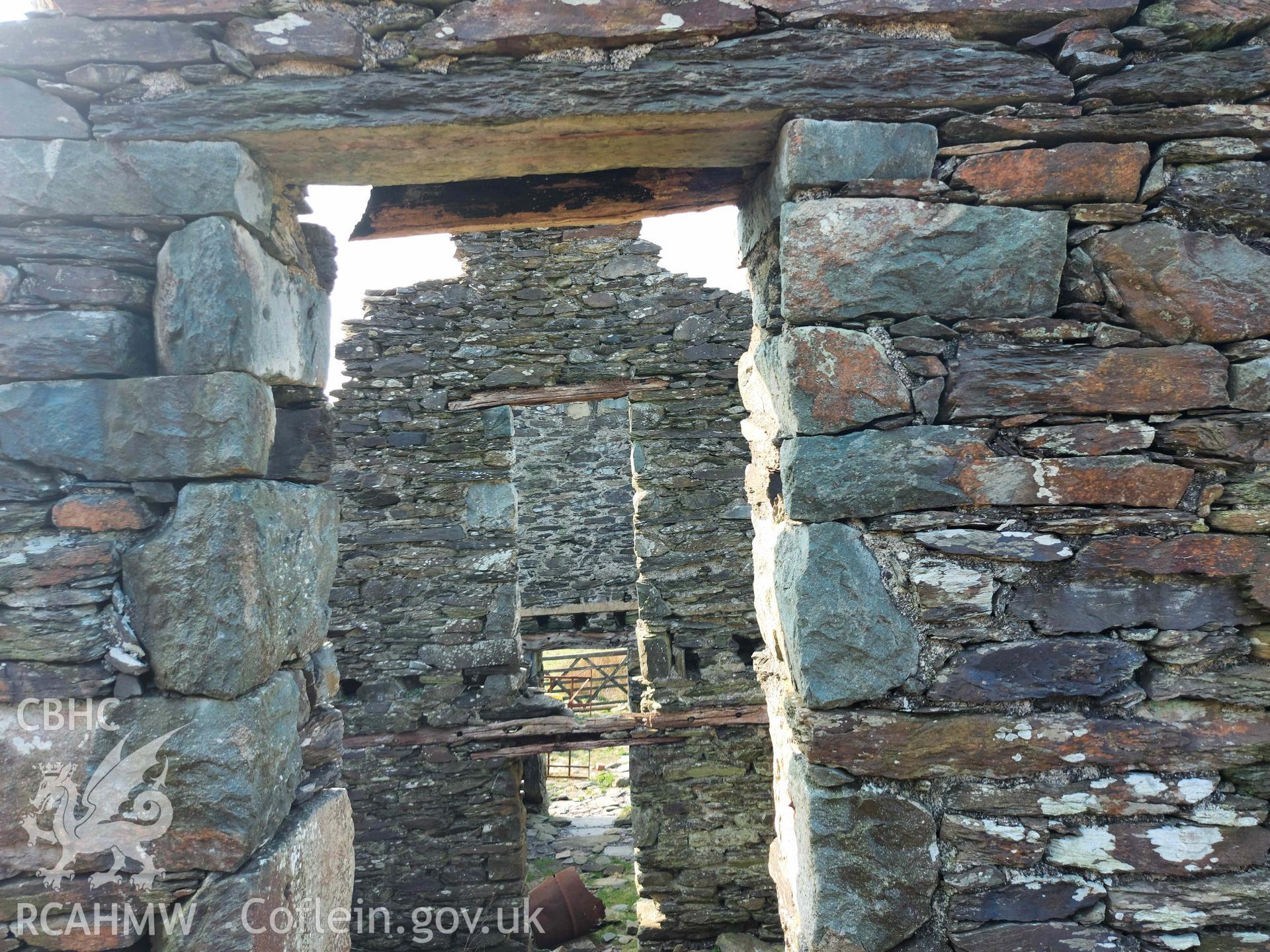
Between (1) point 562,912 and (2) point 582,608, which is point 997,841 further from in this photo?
(2) point 582,608

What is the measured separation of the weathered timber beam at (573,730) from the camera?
17.4 ft

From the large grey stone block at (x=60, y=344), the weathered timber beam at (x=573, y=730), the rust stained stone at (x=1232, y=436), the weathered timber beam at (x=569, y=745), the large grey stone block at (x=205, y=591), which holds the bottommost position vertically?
the weathered timber beam at (x=569, y=745)

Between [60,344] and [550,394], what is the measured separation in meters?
3.89

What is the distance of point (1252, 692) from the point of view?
178cm

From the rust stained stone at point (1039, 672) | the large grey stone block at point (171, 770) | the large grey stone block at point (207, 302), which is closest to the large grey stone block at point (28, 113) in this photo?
the large grey stone block at point (207, 302)

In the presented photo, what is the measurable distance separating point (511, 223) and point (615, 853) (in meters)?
5.91

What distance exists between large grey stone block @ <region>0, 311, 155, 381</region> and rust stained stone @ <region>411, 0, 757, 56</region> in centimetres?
96

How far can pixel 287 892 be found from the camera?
1.87 metres

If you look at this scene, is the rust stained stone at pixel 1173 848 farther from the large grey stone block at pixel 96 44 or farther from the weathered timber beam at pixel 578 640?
the weathered timber beam at pixel 578 640

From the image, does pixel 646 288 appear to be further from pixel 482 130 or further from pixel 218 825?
pixel 218 825

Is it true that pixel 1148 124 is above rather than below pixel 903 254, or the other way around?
above

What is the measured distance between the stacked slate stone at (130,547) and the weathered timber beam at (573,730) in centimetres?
355

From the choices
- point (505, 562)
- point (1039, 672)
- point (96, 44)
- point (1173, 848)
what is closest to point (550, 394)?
point (505, 562)

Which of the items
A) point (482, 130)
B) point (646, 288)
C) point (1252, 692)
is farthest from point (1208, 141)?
point (646, 288)
